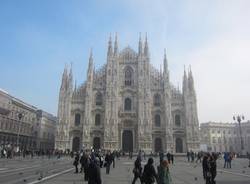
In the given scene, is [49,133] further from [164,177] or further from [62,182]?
[164,177]

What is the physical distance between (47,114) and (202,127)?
1876 inches

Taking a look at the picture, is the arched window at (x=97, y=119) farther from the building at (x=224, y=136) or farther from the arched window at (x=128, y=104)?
the building at (x=224, y=136)

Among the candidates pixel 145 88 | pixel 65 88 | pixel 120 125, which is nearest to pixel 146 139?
pixel 120 125

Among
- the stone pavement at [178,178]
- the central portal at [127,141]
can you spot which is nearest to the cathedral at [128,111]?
the central portal at [127,141]

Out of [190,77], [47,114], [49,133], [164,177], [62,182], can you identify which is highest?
[190,77]

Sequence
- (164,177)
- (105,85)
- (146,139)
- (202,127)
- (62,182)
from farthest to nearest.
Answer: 1. (202,127)
2. (105,85)
3. (146,139)
4. (62,182)
5. (164,177)

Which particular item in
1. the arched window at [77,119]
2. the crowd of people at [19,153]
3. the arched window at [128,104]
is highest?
the arched window at [128,104]

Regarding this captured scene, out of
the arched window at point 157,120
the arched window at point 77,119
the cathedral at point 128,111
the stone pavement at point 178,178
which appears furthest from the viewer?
the arched window at point 157,120

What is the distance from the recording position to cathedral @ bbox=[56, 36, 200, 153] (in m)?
47.8

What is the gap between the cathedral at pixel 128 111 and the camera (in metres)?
47.8

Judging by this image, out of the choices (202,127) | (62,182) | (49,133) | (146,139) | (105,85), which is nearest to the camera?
(62,182)

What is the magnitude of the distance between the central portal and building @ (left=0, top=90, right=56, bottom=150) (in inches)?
715

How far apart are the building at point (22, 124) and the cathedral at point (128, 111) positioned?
32.1 feet

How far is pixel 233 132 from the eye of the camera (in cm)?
8606
